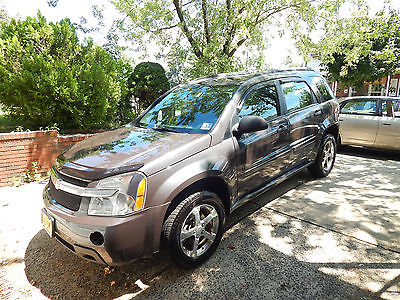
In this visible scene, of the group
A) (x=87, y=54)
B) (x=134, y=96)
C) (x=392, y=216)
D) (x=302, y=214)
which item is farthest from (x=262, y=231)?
(x=134, y=96)

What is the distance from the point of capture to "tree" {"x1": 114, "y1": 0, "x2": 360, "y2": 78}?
25.0 feet

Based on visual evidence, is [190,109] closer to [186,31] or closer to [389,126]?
[389,126]

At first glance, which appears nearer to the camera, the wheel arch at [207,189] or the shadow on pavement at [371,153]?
the wheel arch at [207,189]

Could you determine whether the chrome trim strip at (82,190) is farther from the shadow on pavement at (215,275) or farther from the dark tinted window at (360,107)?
the dark tinted window at (360,107)

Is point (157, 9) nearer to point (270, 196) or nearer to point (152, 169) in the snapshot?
point (270, 196)

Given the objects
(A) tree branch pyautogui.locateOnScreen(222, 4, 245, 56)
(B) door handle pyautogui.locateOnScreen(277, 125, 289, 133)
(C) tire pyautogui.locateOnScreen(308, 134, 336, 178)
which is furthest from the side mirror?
(A) tree branch pyautogui.locateOnScreen(222, 4, 245, 56)

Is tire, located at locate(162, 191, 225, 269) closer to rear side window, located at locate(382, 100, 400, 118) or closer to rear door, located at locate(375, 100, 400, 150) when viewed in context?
rear door, located at locate(375, 100, 400, 150)

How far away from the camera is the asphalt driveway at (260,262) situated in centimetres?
207

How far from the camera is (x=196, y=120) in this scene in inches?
106

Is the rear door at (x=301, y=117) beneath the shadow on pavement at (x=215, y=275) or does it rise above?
above

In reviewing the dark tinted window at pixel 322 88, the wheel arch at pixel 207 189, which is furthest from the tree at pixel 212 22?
the wheel arch at pixel 207 189

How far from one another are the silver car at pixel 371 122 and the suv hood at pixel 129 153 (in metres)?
5.56

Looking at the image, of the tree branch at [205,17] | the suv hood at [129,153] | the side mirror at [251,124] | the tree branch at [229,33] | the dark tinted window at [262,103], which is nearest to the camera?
the suv hood at [129,153]

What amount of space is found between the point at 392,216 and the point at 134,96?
693cm
